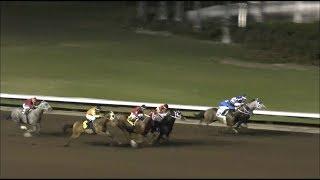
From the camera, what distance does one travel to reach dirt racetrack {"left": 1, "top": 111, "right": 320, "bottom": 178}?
246 inches

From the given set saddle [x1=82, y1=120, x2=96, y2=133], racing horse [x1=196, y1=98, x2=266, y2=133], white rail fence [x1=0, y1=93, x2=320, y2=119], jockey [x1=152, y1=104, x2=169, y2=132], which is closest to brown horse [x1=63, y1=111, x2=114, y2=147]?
saddle [x1=82, y1=120, x2=96, y2=133]

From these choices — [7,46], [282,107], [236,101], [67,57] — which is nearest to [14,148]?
[236,101]

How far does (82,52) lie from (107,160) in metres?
11.0

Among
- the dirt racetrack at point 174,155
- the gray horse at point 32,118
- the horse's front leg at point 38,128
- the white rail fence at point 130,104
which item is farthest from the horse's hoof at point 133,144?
the white rail fence at point 130,104

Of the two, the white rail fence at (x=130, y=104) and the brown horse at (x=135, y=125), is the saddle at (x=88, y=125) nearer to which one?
the brown horse at (x=135, y=125)

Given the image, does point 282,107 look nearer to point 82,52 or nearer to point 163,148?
point 163,148

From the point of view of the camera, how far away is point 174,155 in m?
7.04

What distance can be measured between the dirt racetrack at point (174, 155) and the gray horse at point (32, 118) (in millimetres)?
152

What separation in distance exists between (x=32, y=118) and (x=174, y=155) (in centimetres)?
200

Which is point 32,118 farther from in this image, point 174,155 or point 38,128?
point 174,155

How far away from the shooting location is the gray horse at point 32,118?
7.71 m

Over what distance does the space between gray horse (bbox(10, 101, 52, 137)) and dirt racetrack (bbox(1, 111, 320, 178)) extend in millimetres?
152

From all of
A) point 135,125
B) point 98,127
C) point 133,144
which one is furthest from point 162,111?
point 98,127

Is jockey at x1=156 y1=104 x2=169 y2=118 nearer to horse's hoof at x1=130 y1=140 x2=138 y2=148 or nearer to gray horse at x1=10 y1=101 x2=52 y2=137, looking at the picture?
horse's hoof at x1=130 y1=140 x2=138 y2=148
